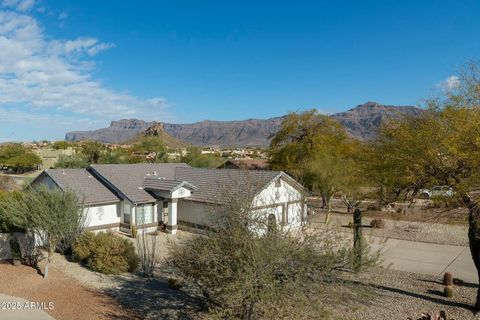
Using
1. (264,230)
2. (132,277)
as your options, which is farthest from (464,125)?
(132,277)

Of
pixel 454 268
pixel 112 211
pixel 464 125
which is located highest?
pixel 464 125

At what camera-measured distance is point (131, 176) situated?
2769 cm

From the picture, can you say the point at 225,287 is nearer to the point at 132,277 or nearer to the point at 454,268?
the point at 132,277

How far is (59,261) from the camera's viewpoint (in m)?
18.0

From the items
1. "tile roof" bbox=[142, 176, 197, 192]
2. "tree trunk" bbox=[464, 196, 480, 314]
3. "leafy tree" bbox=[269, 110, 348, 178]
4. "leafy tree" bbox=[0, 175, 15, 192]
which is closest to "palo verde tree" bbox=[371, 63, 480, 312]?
"tree trunk" bbox=[464, 196, 480, 314]

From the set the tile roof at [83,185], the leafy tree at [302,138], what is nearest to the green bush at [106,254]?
the tile roof at [83,185]

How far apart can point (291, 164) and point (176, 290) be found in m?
25.1

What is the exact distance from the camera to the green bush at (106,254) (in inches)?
650

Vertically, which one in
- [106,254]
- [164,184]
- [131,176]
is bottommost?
[106,254]

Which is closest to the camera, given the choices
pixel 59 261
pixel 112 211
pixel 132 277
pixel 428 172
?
pixel 428 172

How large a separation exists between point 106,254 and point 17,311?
14.9 feet

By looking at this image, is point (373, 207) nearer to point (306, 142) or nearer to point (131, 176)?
point (306, 142)

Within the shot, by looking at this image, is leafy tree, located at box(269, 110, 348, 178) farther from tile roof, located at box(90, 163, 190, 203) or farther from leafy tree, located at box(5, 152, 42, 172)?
leafy tree, located at box(5, 152, 42, 172)

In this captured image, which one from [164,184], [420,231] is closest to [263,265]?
[164,184]
